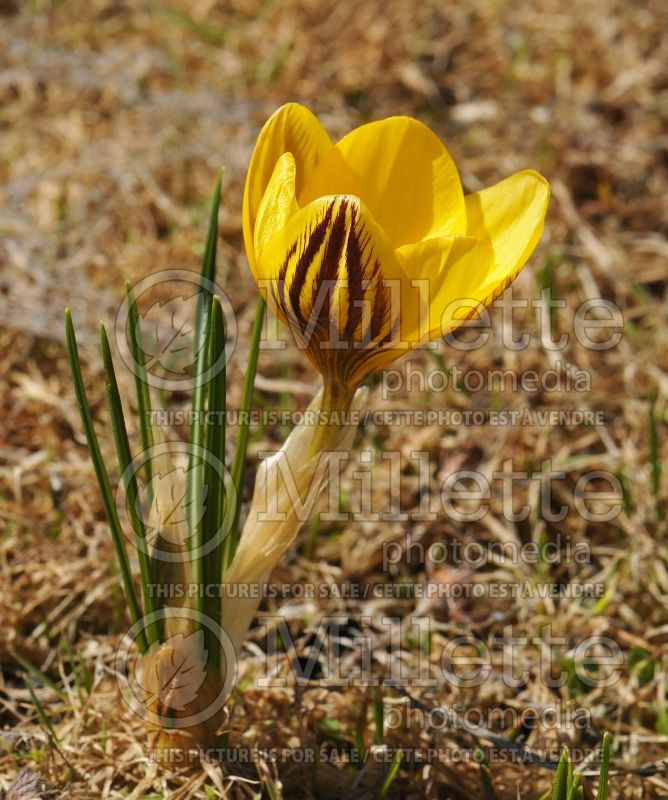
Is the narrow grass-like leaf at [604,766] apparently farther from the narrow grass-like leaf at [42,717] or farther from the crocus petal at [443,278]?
the narrow grass-like leaf at [42,717]

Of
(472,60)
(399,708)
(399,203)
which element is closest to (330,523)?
(399,708)

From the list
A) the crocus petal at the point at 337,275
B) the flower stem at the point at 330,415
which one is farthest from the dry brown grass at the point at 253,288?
the crocus petal at the point at 337,275

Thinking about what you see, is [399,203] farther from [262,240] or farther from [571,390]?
[571,390]
